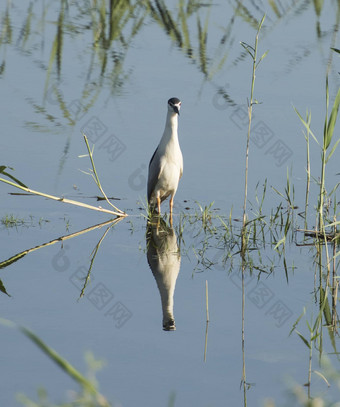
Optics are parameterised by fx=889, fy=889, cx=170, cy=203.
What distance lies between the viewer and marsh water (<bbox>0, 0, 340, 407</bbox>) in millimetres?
4895

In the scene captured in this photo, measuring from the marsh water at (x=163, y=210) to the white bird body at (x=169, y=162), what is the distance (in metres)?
0.21

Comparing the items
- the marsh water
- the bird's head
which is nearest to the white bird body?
the bird's head

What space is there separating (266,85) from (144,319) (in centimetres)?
557

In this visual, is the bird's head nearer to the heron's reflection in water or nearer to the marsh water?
the marsh water

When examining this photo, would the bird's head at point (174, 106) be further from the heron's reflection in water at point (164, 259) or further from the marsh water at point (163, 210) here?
the heron's reflection in water at point (164, 259)

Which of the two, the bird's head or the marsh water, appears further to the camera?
the bird's head

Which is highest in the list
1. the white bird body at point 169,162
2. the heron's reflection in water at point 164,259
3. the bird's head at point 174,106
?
the bird's head at point 174,106

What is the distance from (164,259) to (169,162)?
4.25 feet

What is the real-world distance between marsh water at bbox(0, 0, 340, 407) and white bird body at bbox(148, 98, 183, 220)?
21 cm

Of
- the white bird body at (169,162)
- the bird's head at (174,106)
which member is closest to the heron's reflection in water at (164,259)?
the white bird body at (169,162)

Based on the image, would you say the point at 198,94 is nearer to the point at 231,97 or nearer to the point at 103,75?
the point at 231,97

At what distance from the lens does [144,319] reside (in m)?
5.54

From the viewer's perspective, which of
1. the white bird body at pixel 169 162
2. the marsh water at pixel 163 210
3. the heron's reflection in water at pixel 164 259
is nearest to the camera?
the marsh water at pixel 163 210

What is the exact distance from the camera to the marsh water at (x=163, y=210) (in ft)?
16.1
